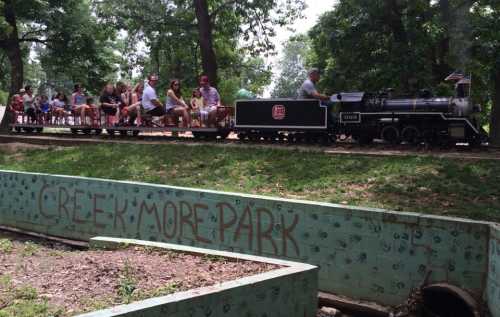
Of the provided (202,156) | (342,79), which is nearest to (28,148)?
(202,156)

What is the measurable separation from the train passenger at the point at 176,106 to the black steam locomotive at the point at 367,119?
152cm

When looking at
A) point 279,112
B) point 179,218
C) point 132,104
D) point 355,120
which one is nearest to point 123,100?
point 132,104

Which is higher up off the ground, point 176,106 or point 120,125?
point 176,106

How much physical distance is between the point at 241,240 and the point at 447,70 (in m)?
14.3

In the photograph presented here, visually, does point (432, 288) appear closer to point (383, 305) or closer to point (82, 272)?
point (383, 305)

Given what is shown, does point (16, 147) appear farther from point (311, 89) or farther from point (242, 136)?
point (311, 89)

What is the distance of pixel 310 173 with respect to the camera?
10.4 m

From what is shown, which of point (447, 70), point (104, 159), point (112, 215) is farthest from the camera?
point (447, 70)

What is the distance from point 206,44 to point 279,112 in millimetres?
7740

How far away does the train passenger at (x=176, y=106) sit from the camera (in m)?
15.7

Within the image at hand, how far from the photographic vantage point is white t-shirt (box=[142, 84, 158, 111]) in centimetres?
1608

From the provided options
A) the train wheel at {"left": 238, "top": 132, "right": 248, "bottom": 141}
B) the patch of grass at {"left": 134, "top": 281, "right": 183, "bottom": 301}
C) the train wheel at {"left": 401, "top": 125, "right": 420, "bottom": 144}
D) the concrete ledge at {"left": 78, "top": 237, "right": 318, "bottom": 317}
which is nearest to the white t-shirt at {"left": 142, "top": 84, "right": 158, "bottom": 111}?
the train wheel at {"left": 238, "top": 132, "right": 248, "bottom": 141}

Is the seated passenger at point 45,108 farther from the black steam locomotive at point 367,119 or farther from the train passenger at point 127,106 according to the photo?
the black steam locomotive at point 367,119

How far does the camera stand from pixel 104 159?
537 inches
